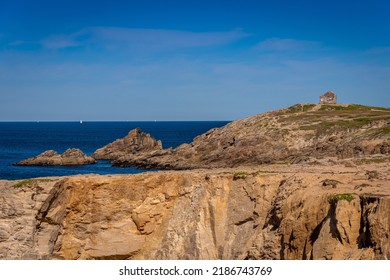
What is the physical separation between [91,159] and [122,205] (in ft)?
223

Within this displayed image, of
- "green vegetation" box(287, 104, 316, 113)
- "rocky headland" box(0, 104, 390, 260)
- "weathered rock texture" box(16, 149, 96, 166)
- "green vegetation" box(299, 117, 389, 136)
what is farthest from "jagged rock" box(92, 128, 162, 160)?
"rocky headland" box(0, 104, 390, 260)

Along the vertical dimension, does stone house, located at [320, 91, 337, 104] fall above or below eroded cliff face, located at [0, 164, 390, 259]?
above

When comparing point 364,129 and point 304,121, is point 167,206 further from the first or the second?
point 304,121

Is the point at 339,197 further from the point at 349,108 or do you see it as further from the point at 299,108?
the point at 349,108

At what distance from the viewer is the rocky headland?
20953mm

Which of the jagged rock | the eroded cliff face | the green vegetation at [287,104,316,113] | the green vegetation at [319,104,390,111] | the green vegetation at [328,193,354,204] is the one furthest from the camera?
the jagged rock

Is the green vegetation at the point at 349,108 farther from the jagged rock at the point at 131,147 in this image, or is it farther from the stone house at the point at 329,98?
the jagged rock at the point at 131,147

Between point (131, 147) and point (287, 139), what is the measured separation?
40.5 m

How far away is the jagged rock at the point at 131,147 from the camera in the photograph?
100938 mm

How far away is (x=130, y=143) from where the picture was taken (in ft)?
341

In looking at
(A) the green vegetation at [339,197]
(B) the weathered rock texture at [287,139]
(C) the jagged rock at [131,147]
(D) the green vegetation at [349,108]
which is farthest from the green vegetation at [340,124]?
(A) the green vegetation at [339,197]

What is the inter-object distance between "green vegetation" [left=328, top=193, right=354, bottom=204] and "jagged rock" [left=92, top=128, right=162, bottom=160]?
78.6 meters

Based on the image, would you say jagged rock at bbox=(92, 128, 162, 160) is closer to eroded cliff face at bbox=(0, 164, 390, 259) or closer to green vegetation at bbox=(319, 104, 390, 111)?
green vegetation at bbox=(319, 104, 390, 111)
